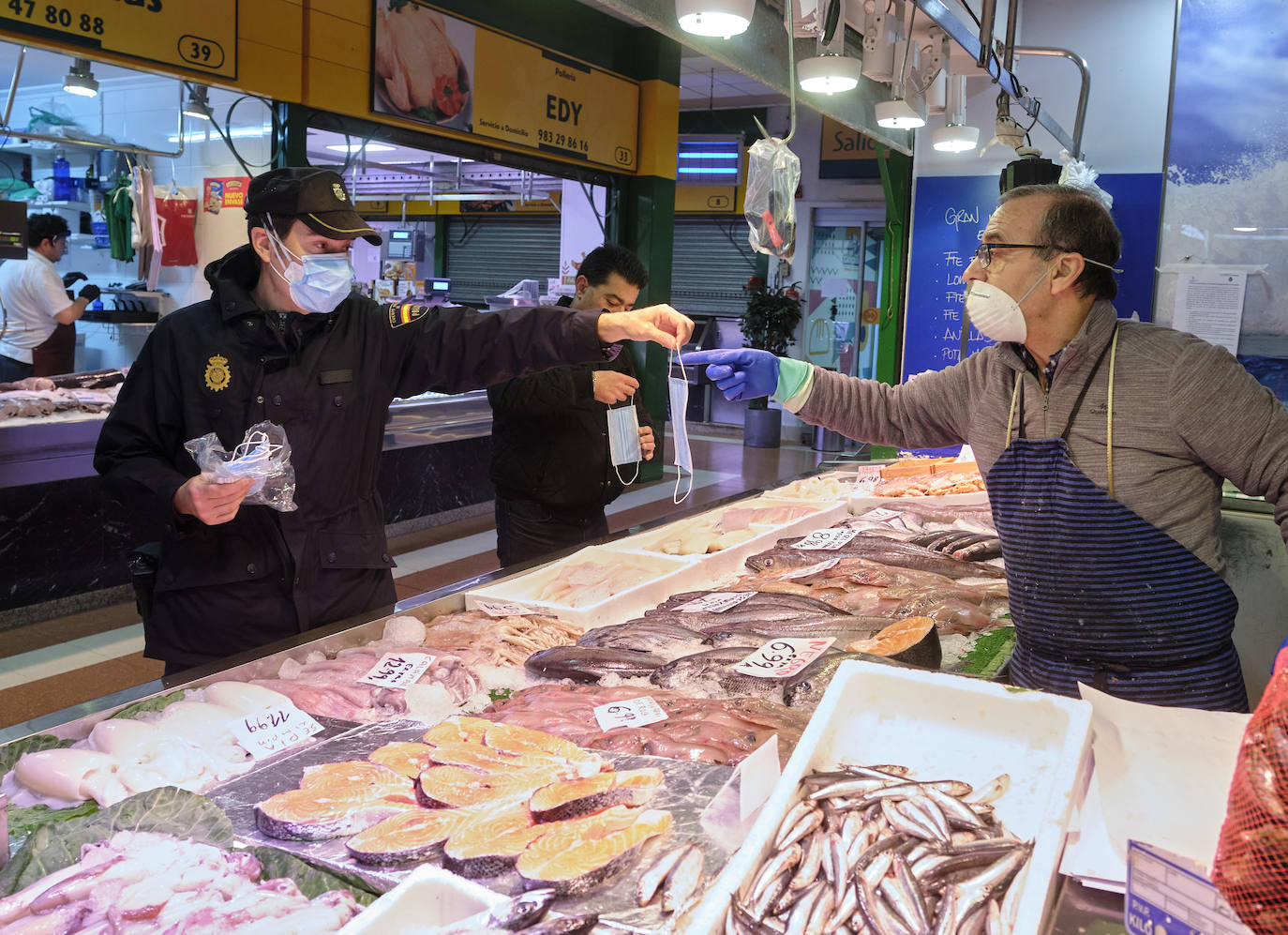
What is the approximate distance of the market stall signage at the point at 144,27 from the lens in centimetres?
483

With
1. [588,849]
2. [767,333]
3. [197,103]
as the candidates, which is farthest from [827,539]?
[767,333]

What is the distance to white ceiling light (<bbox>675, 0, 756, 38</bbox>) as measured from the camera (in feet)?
8.48

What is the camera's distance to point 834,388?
2.96m

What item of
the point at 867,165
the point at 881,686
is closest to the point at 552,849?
the point at 881,686

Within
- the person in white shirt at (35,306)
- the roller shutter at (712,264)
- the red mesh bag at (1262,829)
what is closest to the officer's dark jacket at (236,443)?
the red mesh bag at (1262,829)

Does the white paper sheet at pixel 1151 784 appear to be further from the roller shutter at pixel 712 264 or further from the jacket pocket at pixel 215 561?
the roller shutter at pixel 712 264

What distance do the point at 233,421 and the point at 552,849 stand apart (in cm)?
163

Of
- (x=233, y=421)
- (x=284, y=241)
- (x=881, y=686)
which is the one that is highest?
(x=284, y=241)

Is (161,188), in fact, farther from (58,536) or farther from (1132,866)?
A: (1132,866)

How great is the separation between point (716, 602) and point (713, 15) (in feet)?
5.13

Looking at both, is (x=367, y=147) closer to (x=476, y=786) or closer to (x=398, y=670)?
(x=398, y=670)

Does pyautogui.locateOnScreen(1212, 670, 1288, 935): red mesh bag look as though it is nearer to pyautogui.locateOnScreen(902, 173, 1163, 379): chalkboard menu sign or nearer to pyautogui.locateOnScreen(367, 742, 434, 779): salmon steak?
pyautogui.locateOnScreen(367, 742, 434, 779): salmon steak

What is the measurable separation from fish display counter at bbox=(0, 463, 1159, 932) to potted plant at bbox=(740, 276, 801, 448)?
37.1 ft

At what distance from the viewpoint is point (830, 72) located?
136 inches
